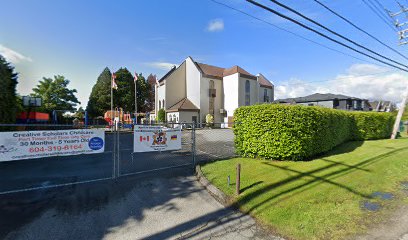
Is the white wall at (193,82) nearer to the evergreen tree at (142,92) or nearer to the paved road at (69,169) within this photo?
the evergreen tree at (142,92)

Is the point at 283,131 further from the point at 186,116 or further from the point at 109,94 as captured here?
the point at 109,94

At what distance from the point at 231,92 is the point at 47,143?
116ft

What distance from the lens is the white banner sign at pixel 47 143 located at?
200 inches

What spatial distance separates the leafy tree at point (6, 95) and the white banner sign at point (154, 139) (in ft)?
24.7

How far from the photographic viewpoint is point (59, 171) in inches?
309

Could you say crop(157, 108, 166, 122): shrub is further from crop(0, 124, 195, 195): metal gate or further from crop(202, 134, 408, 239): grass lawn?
crop(202, 134, 408, 239): grass lawn

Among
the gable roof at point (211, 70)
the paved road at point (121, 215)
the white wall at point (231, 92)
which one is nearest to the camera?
the paved road at point (121, 215)

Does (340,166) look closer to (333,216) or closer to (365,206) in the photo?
(365,206)

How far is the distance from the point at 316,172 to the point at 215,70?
3843cm

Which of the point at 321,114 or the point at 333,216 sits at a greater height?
the point at 321,114

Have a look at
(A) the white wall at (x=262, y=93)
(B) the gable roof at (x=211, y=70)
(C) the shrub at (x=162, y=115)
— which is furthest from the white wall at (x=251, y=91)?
(C) the shrub at (x=162, y=115)

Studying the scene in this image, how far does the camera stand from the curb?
5348 millimetres

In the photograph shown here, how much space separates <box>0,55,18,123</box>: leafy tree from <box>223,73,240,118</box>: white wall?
31.6 metres

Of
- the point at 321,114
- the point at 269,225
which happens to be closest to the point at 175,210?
the point at 269,225
